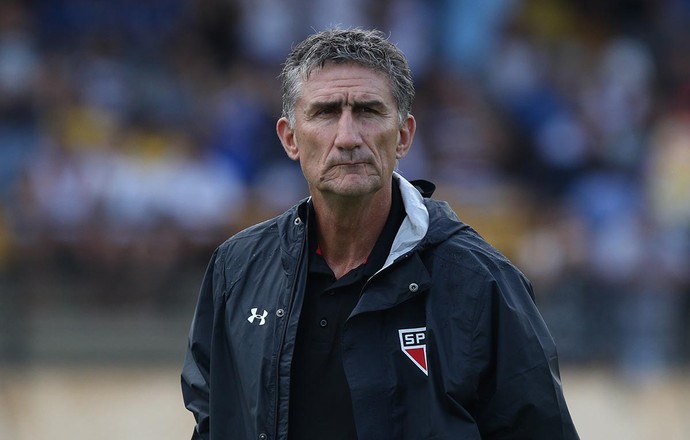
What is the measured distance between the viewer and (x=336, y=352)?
11.9 feet

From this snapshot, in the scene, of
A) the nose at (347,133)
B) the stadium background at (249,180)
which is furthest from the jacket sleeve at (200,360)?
the stadium background at (249,180)

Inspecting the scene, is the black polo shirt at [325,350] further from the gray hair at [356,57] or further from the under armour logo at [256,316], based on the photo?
the gray hair at [356,57]

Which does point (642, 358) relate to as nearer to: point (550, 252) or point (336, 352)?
point (550, 252)

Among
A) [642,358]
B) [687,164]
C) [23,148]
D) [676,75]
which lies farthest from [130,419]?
[676,75]

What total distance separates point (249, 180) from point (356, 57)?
917 centimetres

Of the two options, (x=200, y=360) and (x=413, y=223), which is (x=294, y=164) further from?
(x=413, y=223)

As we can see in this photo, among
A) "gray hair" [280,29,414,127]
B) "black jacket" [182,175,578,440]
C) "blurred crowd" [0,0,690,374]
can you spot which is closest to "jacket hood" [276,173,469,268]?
"black jacket" [182,175,578,440]

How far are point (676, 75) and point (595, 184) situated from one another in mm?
2587

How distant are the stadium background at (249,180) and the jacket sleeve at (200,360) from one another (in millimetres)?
6510

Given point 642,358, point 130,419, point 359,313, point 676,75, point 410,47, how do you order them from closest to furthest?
1. point 359,313
2. point 130,419
3. point 642,358
4. point 410,47
5. point 676,75

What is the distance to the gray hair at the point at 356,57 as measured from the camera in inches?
145

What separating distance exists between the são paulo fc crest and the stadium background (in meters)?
7.01

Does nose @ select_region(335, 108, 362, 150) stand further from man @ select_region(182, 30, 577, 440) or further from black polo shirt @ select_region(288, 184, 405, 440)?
black polo shirt @ select_region(288, 184, 405, 440)

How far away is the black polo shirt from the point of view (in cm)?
359
